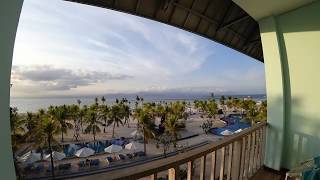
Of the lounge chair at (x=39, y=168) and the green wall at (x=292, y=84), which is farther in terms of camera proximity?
the lounge chair at (x=39, y=168)

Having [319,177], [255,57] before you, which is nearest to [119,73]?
[255,57]

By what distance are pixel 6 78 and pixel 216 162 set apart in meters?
2.18

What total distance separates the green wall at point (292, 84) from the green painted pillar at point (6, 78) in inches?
166

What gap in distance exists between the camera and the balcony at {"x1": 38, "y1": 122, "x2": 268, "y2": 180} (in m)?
1.30

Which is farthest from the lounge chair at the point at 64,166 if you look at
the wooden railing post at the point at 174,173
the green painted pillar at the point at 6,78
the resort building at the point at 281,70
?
the green painted pillar at the point at 6,78

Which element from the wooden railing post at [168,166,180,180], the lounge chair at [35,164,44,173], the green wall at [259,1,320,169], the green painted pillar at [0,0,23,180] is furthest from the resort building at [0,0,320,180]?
the lounge chair at [35,164,44,173]

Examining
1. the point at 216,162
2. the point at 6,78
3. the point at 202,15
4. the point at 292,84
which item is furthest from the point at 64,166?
the point at 6,78

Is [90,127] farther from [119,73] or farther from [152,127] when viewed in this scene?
[119,73]

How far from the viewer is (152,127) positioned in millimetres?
25812

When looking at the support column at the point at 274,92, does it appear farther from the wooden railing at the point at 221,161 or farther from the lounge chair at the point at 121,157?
the lounge chair at the point at 121,157

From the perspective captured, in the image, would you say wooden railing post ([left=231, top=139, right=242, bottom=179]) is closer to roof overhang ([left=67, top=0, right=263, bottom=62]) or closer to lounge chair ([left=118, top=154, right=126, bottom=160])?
roof overhang ([left=67, top=0, right=263, bottom=62])

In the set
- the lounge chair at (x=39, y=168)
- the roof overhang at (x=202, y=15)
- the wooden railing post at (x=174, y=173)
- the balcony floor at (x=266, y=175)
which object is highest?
the roof overhang at (x=202, y=15)

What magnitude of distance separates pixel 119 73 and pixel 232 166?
266ft

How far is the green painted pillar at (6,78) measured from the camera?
3.57 feet
